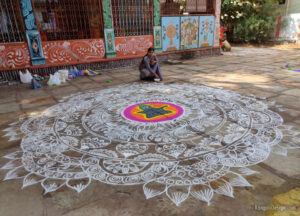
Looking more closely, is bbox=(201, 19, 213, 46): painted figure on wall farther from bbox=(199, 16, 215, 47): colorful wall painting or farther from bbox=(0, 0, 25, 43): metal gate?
bbox=(0, 0, 25, 43): metal gate

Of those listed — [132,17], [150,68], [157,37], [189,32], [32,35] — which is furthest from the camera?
[189,32]

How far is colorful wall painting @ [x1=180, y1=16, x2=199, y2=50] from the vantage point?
8.31 metres

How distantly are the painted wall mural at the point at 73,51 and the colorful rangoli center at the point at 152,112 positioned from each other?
3.84 metres

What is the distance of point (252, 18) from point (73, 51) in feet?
37.1

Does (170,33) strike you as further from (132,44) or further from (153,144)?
(153,144)

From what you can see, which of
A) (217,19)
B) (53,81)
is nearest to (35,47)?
(53,81)

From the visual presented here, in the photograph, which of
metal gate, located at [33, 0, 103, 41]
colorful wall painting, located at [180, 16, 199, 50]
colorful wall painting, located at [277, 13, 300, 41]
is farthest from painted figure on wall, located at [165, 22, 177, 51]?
colorful wall painting, located at [277, 13, 300, 41]

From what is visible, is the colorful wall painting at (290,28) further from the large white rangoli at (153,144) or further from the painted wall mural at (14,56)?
the painted wall mural at (14,56)

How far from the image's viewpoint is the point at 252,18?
42.5 feet

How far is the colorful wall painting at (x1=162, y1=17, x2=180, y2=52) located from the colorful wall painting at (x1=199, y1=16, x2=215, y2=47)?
3.97ft

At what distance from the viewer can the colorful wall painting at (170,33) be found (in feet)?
25.9

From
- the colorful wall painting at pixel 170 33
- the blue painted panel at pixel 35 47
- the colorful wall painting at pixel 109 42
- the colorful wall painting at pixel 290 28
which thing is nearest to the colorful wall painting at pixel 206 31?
the colorful wall painting at pixel 170 33

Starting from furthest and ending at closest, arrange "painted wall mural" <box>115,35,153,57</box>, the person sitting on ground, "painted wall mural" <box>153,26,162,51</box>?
"painted wall mural" <box>153,26,162,51</box>
"painted wall mural" <box>115,35,153,57</box>
the person sitting on ground

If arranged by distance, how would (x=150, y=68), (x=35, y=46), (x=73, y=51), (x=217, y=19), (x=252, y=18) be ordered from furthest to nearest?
(x=252, y=18) → (x=217, y=19) → (x=73, y=51) → (x=35, y=46) → (x=150, y=68)
